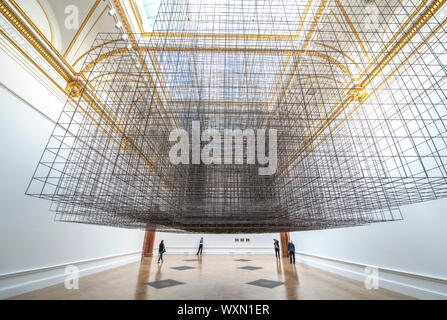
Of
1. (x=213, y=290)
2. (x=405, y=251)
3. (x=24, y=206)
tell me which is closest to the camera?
(x=24, y=206)

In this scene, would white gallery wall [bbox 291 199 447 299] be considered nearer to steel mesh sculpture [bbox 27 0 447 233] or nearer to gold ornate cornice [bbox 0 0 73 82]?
steel mesh sculpture [bbox 27 0 447 233]

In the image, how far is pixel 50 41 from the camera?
487cm

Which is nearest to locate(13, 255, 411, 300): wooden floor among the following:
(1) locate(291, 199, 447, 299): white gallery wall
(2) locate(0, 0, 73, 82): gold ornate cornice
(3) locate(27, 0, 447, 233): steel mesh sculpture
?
(1) locate(291, 199, 447, 299): white gallery wall

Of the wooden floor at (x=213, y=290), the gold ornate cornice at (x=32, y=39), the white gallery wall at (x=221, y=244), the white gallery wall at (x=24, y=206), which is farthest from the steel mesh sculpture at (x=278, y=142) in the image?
the white gallery wall at (x=221, y=244)

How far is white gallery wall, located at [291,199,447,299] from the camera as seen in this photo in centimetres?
403

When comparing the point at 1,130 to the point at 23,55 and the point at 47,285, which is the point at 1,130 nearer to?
the point at 23,55

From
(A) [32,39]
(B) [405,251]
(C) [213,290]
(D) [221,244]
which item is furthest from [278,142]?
(D) [221,244]

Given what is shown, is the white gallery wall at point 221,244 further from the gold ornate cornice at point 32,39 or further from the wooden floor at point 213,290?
the gold ornate cornice at point 32,39

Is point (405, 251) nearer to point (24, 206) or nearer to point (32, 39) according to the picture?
point (24, 206)

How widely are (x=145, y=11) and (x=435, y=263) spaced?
9.33m

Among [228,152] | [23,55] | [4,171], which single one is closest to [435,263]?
[228,152]

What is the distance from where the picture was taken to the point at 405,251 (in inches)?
187

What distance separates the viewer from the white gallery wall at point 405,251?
13.2 feet

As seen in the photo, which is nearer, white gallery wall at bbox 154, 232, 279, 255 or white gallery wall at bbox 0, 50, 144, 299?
white gallery wall at bbox 0, 50, 144, 299
